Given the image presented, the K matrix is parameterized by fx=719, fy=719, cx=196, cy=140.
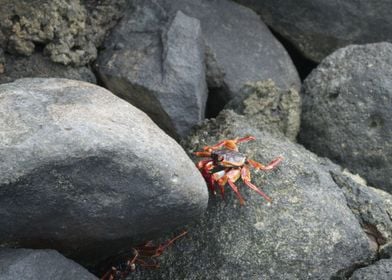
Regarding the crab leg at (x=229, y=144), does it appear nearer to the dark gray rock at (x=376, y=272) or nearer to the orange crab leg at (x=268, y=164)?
the orange crab leg at (x=268, y=164)

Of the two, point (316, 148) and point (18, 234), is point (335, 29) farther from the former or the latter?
point (18, 234)

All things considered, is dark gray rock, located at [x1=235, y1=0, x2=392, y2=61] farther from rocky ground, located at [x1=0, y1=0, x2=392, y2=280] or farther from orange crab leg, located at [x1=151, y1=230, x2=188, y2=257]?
orange crab leg, located at [x1=151, y1=230, x2=188, y2=257]

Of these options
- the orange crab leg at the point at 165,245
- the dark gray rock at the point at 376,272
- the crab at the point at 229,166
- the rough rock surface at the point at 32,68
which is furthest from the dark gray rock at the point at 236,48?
the dark gray rock at the point at 376,272

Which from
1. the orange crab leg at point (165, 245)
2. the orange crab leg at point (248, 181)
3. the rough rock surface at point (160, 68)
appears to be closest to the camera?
the orange crab leg at point (248, 181)

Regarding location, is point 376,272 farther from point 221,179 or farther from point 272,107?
point 272,107

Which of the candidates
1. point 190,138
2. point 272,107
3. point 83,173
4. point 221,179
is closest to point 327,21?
point 272,107

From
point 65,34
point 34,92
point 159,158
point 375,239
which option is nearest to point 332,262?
point 375,239

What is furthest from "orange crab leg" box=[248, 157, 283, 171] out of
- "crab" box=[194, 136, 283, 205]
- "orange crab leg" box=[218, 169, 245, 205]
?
"orange crab leg" box=[218, 169, 245, 205]
